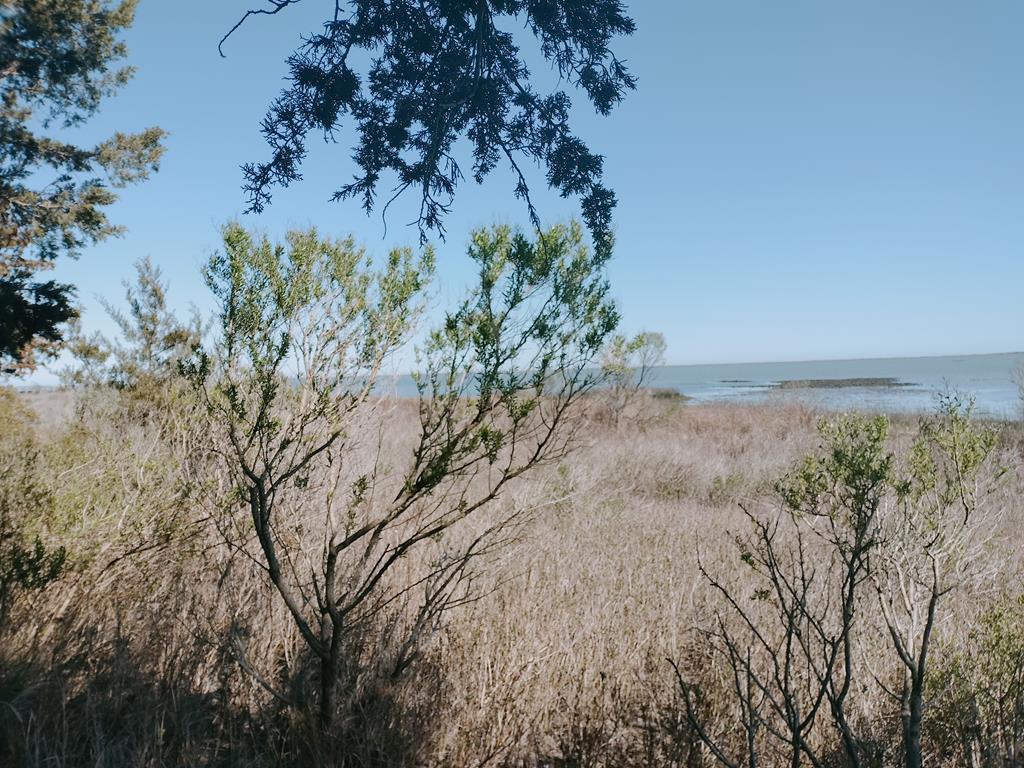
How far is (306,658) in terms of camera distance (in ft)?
10.6

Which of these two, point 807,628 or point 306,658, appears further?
point 306,658

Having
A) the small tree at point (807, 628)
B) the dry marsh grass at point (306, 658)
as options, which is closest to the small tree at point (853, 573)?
the small tree at point (807, 628)

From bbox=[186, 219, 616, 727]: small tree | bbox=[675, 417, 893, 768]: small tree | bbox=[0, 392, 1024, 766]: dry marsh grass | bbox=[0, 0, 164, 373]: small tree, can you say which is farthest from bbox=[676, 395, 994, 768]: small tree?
bbox=[0, 0, 164, 373]: small tree

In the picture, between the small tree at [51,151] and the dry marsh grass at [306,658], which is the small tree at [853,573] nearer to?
the dry marsh grass at [306,658]

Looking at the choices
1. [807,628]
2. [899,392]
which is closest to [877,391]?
[899,392]

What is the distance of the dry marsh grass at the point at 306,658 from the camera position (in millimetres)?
2561

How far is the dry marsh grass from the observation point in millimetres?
2561

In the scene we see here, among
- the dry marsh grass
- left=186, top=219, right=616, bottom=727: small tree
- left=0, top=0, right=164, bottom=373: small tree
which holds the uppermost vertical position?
left=0, top=0, right=164, bottom=373: small tree

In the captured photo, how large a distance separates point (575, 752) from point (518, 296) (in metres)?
2.37

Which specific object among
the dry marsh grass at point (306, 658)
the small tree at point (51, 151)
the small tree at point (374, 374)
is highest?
the small tree at point (51, 151)

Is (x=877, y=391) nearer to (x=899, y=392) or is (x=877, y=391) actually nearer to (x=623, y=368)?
(x=899, y=392)

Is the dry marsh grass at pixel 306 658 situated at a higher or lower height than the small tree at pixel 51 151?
lower

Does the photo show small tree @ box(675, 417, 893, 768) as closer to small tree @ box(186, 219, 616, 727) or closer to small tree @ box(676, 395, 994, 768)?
small tree @ box(676, 395, 994, 768)

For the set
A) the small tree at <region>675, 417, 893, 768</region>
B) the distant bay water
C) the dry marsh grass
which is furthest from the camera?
the distant bay water
